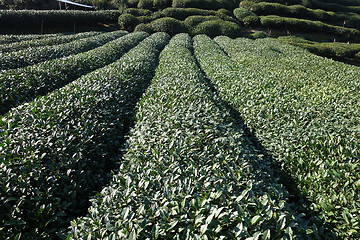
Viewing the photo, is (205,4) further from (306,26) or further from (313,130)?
(313,130)

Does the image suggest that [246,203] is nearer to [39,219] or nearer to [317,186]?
[317,186]

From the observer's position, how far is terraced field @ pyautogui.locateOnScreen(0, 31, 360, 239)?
2205 mm

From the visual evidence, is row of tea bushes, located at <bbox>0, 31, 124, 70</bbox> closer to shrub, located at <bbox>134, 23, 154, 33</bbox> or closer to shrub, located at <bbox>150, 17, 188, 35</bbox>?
shrub, located at <bbox>134, 23, 154, 33</bbox>

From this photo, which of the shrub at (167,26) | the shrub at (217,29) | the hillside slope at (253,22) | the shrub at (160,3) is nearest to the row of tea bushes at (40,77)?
the shrub at (167,26)

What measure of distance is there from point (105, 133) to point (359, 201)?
16.1 ft

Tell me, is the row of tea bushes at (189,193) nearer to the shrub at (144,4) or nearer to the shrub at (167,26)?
the shrub at (167,26)

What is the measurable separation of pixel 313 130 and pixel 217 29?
25.2m

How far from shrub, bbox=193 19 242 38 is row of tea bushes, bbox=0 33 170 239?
76.5 feet

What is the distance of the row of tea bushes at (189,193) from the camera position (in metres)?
2.02

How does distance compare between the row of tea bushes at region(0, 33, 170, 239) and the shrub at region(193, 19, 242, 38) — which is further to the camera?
the shrub at region(193, 19, 242, 38)

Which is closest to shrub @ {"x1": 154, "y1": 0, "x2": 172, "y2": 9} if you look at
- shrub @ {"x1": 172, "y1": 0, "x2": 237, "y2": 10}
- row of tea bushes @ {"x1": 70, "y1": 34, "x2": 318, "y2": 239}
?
shrub @ {"x1": 172, "y1": 0, "x2": 237, "y2": 10}

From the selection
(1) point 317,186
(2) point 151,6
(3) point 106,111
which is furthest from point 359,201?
(2) point 151,6

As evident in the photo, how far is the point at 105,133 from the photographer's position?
15.9ft

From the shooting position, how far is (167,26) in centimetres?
2619
